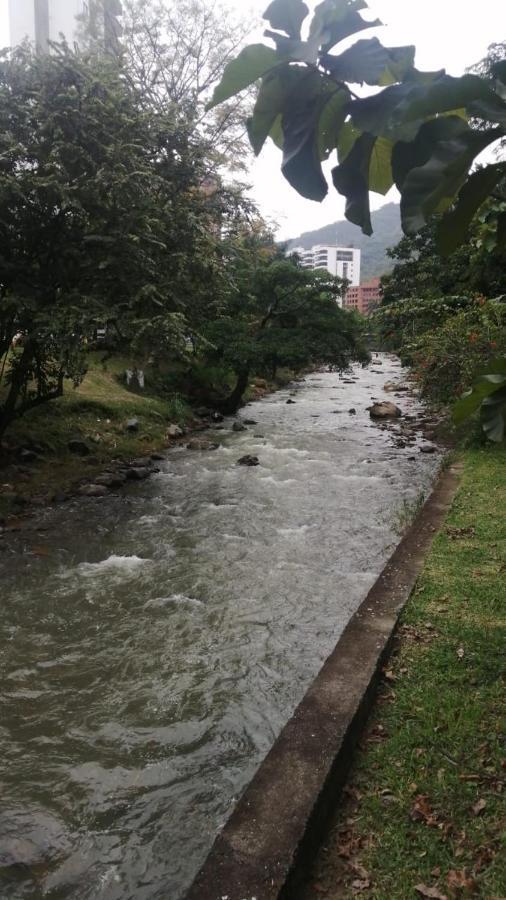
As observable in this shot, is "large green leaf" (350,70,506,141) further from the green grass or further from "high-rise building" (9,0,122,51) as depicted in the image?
"high-rise building" (9,0,122,51)

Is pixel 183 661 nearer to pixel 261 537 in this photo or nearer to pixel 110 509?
pixel 261 537

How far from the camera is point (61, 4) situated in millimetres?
27000

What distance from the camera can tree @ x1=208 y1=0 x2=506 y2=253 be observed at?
1.14 m

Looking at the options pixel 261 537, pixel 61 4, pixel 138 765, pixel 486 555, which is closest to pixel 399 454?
pixel 261 537

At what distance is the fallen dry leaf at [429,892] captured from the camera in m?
2.27


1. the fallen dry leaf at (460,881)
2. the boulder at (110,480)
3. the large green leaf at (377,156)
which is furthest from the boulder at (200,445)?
the large green leaf at (377,156)

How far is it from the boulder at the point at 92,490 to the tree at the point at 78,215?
1896 millimetres

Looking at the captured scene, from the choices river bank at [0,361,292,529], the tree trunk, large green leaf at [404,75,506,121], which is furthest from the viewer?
the tree trunk

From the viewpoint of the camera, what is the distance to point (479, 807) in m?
2.68

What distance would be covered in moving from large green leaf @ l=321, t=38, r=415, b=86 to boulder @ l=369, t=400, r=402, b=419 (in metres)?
17.9

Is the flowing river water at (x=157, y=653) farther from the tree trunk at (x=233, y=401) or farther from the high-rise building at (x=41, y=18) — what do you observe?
the high-rise building at (x=41, y=18)

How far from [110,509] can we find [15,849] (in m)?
6.44

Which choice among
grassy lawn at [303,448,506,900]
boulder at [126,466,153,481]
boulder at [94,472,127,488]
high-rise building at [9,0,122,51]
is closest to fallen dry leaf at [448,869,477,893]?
grassy lawn at [303,448,506,900]

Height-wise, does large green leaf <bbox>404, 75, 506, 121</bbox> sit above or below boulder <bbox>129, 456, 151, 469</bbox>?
above
